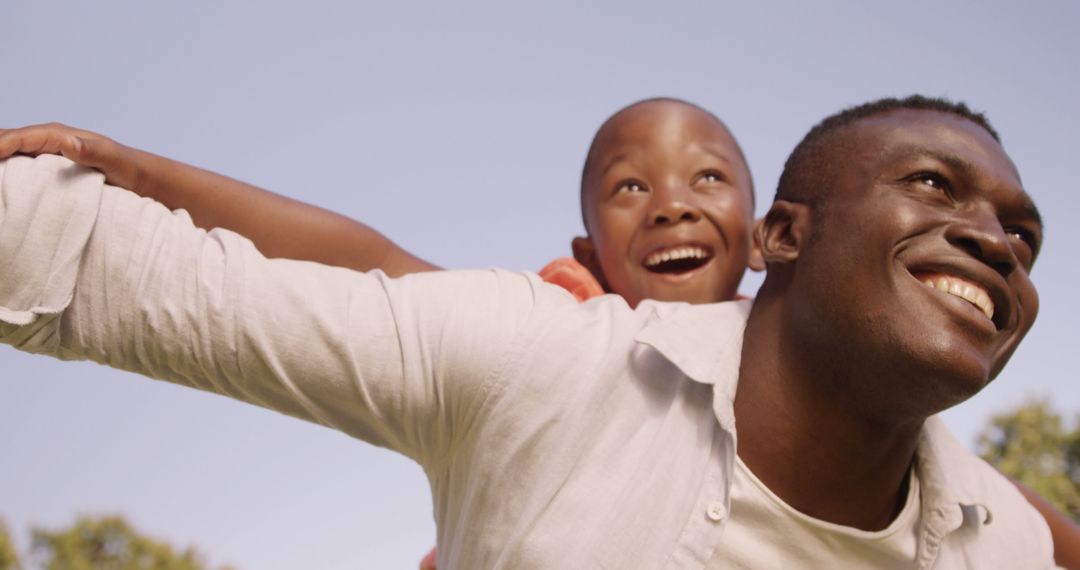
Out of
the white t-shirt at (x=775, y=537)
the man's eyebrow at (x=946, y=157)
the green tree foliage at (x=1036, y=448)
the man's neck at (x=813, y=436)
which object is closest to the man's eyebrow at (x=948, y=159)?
the man's eyebrow at (x=946, y=157)

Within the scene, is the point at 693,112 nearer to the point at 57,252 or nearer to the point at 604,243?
the point at 604,243

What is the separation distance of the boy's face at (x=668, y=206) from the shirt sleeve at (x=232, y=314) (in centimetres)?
135

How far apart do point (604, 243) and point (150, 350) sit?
6.57 feet

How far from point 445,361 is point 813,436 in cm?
89

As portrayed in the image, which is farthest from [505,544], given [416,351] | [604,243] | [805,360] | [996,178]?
[604,243]

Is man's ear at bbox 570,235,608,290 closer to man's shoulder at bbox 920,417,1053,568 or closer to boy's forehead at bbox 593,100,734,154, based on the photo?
boy's forehead at bbox 593,100,734,154

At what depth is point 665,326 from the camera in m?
2.54

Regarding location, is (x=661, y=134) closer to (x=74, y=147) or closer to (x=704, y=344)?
(x=704, y=344)

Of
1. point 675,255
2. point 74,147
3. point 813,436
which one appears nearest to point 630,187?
point 675,255

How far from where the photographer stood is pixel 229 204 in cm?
248

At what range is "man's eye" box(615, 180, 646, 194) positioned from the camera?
3881mm

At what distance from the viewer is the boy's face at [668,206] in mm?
3676

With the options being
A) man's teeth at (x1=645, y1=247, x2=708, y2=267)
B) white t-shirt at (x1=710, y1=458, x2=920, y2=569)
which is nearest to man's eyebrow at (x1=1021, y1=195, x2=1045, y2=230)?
white t-shirt at (x1=710, y1=458, x2=920, y2=569)

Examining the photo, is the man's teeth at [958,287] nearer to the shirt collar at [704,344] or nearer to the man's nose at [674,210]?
the shirt collar at [704,344]
